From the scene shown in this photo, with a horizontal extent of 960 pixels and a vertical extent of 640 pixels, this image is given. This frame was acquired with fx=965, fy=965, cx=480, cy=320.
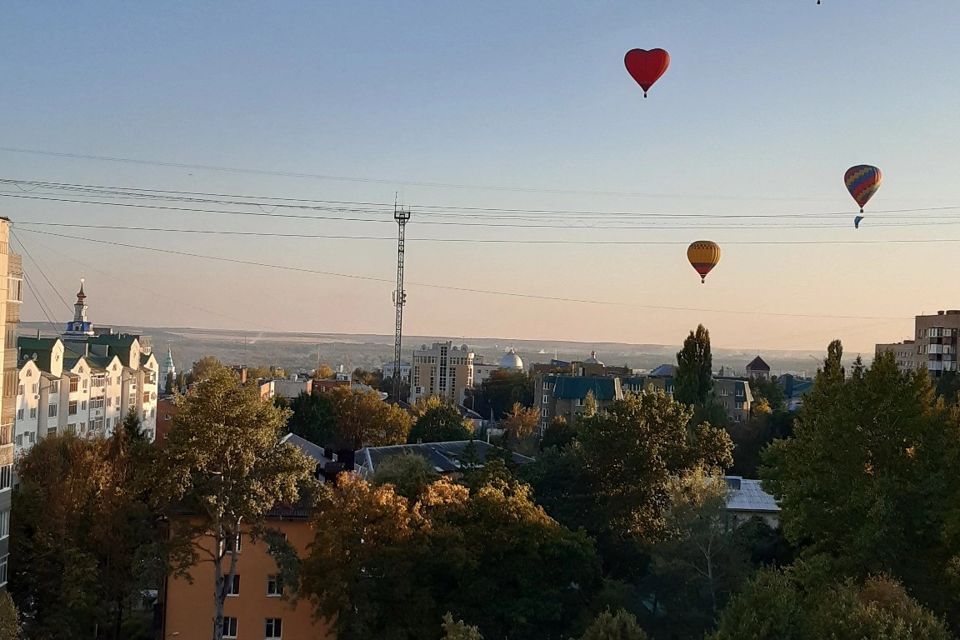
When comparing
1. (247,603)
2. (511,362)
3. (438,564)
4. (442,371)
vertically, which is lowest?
(247,603)

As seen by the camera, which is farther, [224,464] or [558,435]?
[558,435]

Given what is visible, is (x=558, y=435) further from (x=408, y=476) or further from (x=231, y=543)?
(x=231, y=543)

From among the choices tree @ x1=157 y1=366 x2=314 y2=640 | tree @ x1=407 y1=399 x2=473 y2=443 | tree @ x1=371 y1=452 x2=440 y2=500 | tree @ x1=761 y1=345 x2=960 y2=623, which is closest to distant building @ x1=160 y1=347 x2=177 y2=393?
tree @ x1=407 y1=399 x2=473 y2=443

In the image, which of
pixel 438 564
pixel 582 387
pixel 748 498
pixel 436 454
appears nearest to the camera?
pixel 438 564

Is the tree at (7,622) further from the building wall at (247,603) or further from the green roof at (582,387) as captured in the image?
the green roof at (582,387)

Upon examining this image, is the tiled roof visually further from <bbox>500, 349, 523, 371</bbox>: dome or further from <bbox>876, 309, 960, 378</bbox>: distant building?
<bbox>500, 349, 523, 371</bbox>: dome

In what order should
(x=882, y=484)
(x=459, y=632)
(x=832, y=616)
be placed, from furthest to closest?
(x=882, y=484), (x=459, y=632), (x=832, y=616)

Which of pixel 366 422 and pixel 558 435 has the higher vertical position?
pixel 558 435

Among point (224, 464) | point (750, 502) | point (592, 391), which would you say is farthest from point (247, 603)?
point (592, 391)
